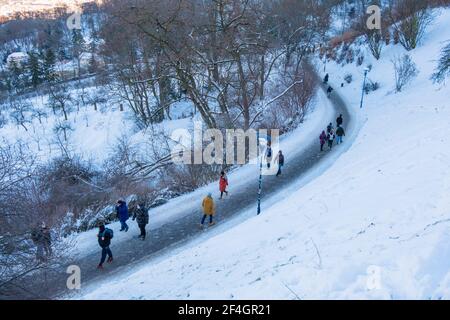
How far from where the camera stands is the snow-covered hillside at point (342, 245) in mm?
6039

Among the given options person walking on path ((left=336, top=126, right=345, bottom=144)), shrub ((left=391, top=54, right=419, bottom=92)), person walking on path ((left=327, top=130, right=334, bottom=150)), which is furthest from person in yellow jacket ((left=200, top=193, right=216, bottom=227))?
shrub ((left=391, top=54, right=419, bottom=92))

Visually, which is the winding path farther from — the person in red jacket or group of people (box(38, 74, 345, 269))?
the person in red jacket

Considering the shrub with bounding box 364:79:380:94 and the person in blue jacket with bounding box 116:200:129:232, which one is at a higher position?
the shrub with bounding box 364:79:380:94

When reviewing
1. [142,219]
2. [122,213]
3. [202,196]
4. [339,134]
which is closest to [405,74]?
[339,134]

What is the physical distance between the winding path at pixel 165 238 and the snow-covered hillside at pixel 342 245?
64 cm

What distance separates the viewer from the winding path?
1021 centimetres

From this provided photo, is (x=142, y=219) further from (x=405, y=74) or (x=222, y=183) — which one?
(x=405, y=74)

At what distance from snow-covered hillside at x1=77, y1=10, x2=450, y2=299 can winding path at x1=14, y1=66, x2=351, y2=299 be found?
642 mm

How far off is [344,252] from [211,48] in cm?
1702

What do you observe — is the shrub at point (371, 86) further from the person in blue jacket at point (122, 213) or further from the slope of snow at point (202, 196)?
the person in blue jacket at point (122, 213)

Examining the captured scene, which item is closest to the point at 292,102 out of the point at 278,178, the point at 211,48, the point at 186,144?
the point at 211,48

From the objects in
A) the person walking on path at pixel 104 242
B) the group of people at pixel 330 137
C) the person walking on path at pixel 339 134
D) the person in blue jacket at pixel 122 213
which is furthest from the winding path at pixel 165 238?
the person walking on path at pixel 339 134

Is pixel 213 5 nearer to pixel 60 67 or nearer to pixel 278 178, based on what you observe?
pixel 278 178

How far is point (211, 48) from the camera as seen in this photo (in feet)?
72.1
